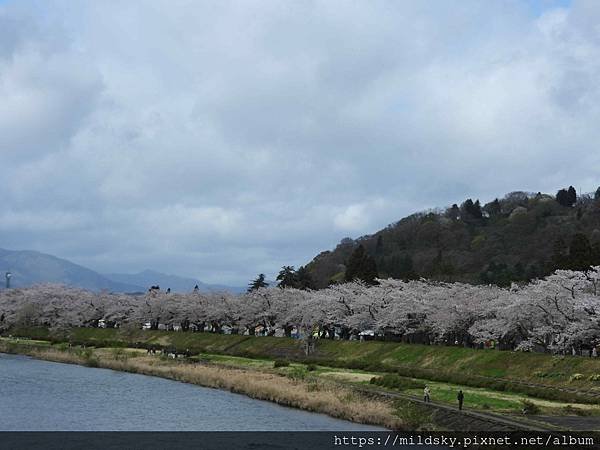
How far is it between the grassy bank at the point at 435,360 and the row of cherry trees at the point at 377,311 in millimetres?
3466

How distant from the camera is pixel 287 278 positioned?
13225cm

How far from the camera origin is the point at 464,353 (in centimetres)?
6662

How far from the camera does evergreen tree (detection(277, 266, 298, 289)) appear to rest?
131 metres

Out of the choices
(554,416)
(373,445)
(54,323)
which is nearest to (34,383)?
(373,445)

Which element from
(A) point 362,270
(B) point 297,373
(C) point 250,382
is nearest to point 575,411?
(C) point 250,382

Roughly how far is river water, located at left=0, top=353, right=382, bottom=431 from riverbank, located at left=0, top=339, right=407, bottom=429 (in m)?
1.05

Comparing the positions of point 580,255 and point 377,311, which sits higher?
point 580,255

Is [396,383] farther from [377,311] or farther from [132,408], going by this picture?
[377,311]

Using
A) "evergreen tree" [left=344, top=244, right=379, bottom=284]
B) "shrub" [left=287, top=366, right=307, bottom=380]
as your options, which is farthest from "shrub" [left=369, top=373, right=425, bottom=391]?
"evergreen tree" [left=344, top=244, right=379, bottom=284]

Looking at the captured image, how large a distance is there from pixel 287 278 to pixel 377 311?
4505 centimetres

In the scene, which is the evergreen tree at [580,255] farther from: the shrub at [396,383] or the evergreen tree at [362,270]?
the evergreen tree at [362,270]

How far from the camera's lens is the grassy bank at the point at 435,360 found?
50969mm

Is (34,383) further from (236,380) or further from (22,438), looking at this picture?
(22,438)

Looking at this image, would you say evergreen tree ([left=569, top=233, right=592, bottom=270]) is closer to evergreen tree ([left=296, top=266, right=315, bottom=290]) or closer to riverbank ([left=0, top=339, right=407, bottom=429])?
riverbank ([left=0, top=339, right=407, bottom=429])
